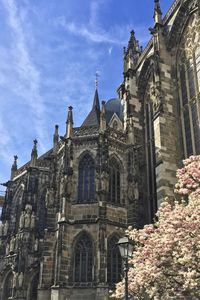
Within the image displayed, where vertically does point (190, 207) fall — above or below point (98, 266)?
above

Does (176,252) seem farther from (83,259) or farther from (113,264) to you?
(83,259)

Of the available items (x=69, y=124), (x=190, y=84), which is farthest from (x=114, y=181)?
(x=190, y=84)

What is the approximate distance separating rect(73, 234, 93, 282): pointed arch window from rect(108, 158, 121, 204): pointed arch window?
275cm

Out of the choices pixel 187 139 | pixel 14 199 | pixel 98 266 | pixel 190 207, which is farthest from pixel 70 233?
pixel 14 199

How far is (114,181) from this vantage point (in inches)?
858

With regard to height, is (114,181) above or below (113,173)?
below

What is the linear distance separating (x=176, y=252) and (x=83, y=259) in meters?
9.07

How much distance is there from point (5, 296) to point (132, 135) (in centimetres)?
1465

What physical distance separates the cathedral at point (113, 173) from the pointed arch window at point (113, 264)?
0.05 meters

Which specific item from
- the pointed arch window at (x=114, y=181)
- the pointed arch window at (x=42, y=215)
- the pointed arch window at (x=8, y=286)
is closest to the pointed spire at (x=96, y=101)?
the pointed arch window at (x=42, y=215)

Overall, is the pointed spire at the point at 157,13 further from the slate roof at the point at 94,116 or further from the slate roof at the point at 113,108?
the slate roof at the point at 113,108

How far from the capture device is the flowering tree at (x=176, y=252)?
34.5ft

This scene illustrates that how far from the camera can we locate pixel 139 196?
71.3 feet

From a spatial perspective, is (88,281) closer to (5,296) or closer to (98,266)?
(98,266)
